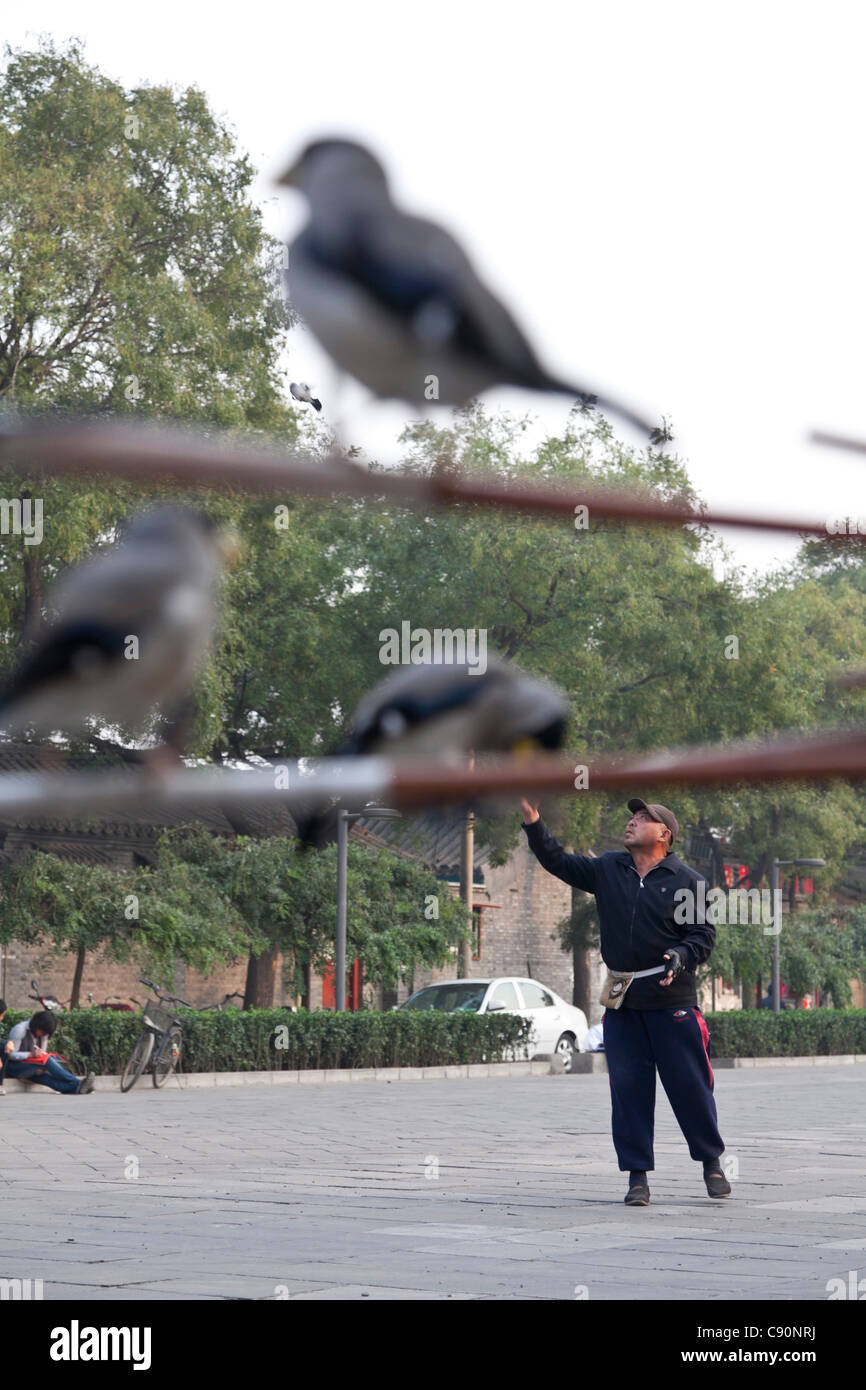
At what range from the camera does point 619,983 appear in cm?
818

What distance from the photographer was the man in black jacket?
26.6 ft

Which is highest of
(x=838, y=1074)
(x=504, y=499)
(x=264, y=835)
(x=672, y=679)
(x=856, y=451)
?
(x=672, y=679)

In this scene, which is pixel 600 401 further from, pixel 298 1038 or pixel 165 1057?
pixel 298 1038

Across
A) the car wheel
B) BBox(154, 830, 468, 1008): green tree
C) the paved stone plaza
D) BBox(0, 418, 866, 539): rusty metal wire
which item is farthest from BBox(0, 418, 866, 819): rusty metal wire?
the car wheel

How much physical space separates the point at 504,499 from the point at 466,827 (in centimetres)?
3259

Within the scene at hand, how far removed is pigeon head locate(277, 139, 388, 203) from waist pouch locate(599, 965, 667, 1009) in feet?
23.2

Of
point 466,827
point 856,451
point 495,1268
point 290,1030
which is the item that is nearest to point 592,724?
point 466,827

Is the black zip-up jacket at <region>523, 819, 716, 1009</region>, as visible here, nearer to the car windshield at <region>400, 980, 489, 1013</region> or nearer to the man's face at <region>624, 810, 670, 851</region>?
the man's face at <region>624, 810, 670, 851</region>

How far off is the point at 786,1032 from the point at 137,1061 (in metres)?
18.4

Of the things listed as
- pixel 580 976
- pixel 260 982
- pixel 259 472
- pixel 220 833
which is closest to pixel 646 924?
pixel 259 472

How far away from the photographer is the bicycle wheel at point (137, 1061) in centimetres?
2059

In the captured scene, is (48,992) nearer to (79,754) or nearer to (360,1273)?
(360,1273)

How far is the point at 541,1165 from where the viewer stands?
35.2ft

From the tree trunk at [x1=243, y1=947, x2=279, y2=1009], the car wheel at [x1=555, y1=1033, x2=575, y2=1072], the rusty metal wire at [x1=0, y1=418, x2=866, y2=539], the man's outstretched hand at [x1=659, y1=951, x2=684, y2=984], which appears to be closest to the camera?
the rusty metal wire at [x1=0, y1=418, x2=866, y2=539]
